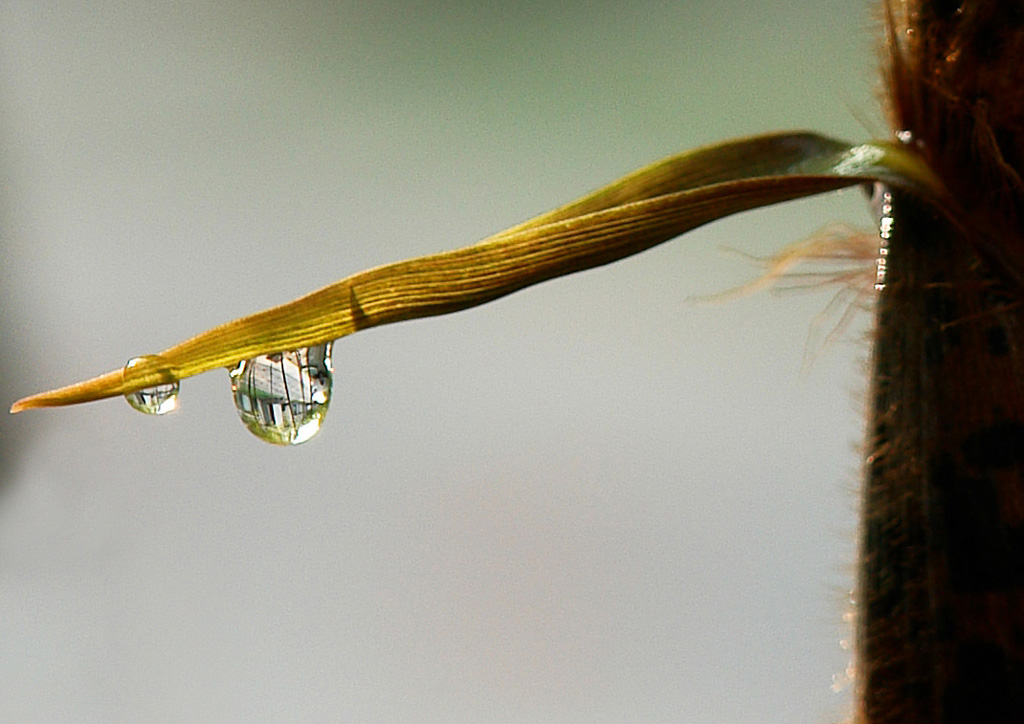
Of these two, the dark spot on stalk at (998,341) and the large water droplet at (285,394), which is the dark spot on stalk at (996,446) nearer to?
the dark spot on stalk at (998,341)

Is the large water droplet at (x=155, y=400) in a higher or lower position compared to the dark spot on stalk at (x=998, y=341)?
higher

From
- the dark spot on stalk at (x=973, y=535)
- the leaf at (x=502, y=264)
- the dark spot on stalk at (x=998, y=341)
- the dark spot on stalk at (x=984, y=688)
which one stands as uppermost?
the leaf at (x=502, y=264)

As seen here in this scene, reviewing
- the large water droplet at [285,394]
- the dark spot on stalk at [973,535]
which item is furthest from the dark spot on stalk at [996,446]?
the large water droplet at [285,394]

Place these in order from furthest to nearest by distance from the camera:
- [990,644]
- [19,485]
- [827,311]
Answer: [19,485] < [827,311] < [990,644]

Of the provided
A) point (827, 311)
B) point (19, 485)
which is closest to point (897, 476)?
point (827, 311)

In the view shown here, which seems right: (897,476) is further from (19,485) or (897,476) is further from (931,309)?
(19,485)

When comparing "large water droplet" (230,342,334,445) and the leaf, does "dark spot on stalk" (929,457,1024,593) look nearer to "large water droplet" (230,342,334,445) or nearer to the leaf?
the leaf
